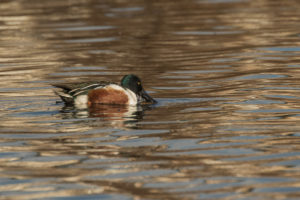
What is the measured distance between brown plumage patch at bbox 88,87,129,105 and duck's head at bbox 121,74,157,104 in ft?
0.79

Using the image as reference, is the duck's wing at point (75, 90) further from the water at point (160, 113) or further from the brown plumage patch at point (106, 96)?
the water at point (160, 113)

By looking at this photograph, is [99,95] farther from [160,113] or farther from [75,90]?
[160,113]

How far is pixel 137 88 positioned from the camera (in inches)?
451

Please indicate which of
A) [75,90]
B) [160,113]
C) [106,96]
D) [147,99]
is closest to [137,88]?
[147,99]

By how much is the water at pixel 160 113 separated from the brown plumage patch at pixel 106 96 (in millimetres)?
250

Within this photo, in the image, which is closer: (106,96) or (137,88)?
(106,96)

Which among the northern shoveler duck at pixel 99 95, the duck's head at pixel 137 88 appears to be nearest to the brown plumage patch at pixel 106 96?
the northern shoveler duck at pixel 99 95

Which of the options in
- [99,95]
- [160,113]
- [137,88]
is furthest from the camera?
[137,88]

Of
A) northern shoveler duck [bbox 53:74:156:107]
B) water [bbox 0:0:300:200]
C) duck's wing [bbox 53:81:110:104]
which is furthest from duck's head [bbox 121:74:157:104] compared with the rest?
duck's wing [bbox 53:81:110:104]

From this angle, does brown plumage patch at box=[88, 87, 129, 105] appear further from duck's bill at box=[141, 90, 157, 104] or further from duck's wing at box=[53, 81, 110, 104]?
duck's bill at box=[141, 90, 157, 104]

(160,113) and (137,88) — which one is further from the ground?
(137,88)

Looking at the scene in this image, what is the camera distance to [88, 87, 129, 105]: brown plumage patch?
1125cm

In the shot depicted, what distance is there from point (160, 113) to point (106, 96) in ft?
3.57

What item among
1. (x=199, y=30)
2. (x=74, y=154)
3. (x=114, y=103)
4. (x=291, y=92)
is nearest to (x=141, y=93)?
(x=114, y=103)
